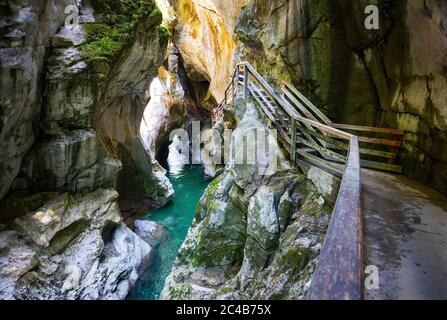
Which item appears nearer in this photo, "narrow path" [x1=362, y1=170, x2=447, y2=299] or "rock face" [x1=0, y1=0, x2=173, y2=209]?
"narrow path" [x1=362, y1=170, x2=447, y2=299]

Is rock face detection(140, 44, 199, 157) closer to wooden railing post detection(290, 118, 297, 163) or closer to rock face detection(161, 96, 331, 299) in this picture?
rock face detection(161, 96, 331, 299)

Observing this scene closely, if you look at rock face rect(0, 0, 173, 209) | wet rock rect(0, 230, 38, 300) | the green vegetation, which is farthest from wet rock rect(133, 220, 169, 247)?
the green vegetation

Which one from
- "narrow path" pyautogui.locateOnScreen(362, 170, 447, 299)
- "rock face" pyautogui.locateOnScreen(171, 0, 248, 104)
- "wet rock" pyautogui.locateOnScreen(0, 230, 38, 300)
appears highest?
"rock face" pyautogui.locateOnScreen(171, 0, 248, 104)

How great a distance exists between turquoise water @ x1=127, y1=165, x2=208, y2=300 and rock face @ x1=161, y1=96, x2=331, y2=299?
268 cm

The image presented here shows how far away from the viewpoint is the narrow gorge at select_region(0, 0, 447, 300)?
5.60m

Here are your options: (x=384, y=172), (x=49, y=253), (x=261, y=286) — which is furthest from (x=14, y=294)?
(x=384, y=172)

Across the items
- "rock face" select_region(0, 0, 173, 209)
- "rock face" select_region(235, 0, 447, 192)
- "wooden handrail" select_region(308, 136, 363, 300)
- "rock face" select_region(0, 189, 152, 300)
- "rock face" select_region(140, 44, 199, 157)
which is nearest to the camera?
"wooden handrail" select_region(308, 136, 363, 300)

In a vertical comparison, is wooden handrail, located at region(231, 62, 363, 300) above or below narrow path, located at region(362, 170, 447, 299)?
above

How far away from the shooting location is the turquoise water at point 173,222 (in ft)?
36.0

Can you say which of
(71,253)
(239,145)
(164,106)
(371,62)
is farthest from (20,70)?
(164,106)

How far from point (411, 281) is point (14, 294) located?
372 inches

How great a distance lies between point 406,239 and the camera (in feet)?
11.4

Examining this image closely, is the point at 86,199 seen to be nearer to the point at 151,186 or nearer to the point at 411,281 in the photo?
the point at 151,186

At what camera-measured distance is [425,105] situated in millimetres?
5703
